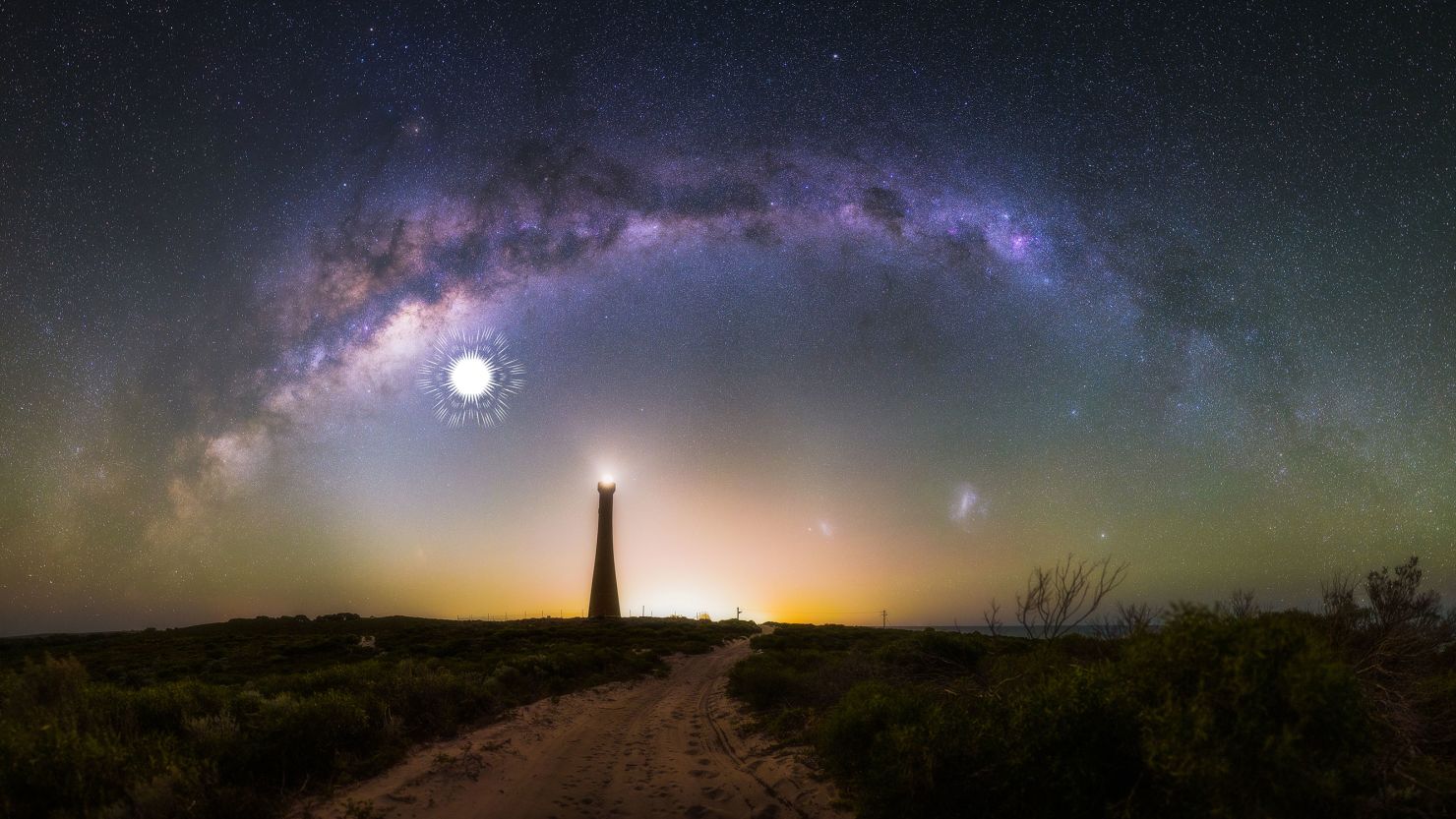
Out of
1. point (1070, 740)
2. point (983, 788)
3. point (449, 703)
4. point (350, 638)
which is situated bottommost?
point (350, 638)

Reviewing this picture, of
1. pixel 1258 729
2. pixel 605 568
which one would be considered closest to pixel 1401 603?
pixel 1258 729

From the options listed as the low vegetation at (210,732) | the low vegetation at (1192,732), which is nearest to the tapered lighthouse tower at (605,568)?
the low vegetation at (210,732)

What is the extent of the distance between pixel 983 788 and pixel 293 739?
31.0 ft

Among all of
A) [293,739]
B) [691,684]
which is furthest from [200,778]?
[691,684]

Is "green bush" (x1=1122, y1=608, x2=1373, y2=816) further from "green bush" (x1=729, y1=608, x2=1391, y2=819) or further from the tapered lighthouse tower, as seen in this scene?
the tapered lighthouse tower

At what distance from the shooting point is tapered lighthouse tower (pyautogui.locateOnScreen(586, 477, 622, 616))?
6247cm

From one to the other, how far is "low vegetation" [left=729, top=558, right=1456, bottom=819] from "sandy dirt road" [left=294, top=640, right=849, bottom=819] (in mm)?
1230

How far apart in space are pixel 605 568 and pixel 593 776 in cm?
5666

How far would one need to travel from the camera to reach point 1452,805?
594 cm

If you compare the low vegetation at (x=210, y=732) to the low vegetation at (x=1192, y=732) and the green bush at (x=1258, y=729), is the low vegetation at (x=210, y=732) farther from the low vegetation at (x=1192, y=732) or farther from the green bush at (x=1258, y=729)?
the green bush at (x=1258, y=729)

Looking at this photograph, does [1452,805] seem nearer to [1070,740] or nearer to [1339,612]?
[1070,740]

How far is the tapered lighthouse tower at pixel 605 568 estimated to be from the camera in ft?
205

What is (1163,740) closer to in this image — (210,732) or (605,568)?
(210,732)

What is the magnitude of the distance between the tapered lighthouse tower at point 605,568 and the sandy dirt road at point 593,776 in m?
50.0
